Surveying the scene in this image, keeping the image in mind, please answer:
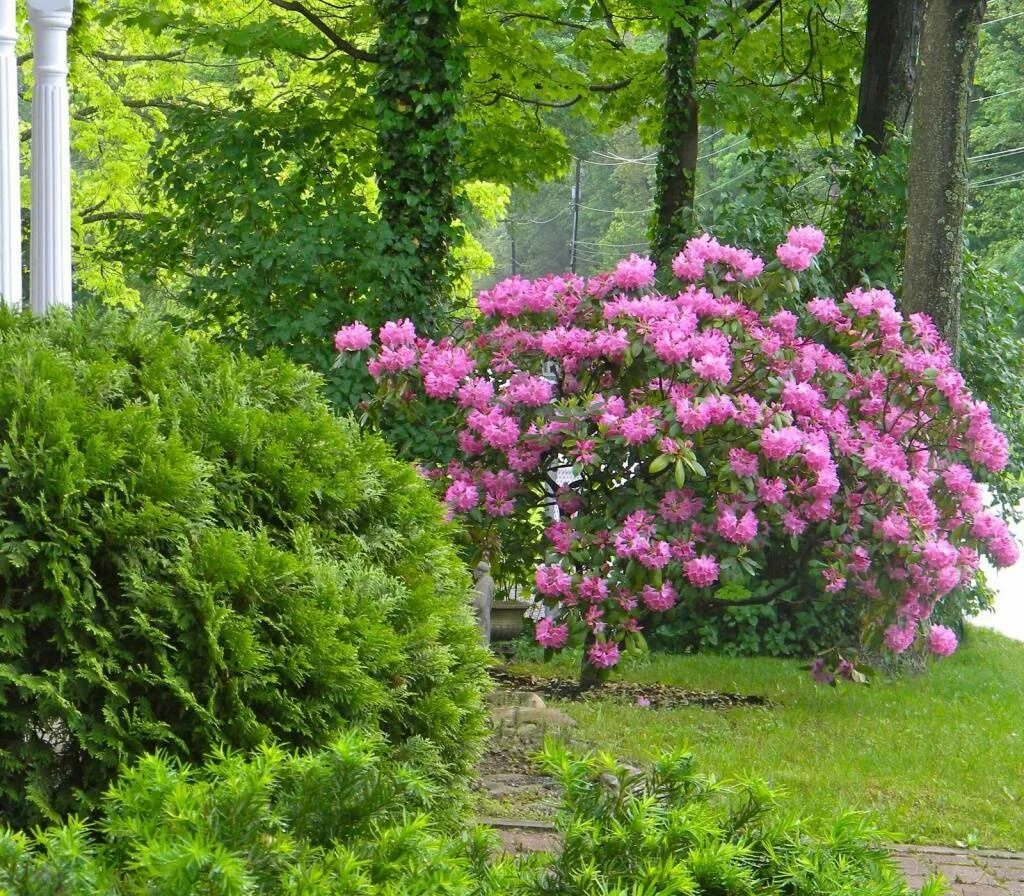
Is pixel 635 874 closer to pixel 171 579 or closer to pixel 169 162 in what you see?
pixel 171 579

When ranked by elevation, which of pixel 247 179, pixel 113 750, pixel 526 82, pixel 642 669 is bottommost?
pixel 642 669

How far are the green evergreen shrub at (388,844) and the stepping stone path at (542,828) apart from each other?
1.17 m

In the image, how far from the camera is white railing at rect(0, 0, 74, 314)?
8711 millimetres

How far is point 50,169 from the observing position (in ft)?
30.5

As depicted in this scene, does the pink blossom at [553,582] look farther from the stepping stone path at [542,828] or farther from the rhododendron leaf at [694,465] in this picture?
the rhododendron leaf at [694,465]

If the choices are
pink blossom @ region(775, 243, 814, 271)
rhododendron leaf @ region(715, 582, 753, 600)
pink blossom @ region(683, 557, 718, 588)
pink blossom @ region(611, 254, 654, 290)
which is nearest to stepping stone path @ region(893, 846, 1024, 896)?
pink blossom @ region(683, 557, 718, 588)

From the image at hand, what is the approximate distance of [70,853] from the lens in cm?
192

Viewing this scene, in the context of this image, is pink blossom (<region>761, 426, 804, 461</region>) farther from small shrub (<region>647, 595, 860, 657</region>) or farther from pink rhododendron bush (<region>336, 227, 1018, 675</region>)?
small shrub (<region>647, 595, 860, 657</region>)

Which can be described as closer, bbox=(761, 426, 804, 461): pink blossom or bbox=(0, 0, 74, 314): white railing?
bbox=(761, 426, 804, 461): pink blossom

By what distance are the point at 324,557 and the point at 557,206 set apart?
62.4 metres

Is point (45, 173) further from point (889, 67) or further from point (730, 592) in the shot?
point (889, 67)

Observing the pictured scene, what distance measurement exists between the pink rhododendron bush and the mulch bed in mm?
729

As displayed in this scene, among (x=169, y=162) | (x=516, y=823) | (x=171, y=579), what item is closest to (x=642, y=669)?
(x=516, y=823)

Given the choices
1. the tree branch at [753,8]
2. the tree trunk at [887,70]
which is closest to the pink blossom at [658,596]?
the tree trunk at [887,70]
